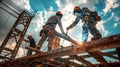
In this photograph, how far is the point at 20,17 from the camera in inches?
669

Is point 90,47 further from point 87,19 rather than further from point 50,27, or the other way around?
point 50,27

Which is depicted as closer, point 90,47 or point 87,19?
point 90,47

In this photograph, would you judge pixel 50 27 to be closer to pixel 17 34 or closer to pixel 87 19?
pixel 87 19

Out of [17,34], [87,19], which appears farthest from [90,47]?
[17,34]

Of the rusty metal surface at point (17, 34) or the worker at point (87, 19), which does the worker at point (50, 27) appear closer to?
the worker at point (87, 19)

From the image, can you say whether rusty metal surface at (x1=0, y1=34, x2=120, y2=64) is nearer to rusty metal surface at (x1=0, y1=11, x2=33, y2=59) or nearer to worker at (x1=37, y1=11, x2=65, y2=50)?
worker at (x1=37, y1=11, x2=65, y2=50)

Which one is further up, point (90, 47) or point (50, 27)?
point (50, 27)

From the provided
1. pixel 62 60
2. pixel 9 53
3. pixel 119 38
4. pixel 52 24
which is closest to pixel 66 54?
pixel 62 60

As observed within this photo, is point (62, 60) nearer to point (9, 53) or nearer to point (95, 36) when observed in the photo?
point (95, 36)

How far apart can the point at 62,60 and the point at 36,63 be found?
46.1 inches

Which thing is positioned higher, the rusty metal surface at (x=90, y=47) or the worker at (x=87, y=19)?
the worker at (x=87, y=19)

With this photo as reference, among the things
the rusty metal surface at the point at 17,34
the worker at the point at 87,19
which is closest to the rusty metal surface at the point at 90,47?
the worker at the point at 87,19

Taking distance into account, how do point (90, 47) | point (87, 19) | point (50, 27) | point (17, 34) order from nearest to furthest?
1. point (90, 47)
2. point (87, 19)
3. point (50, 27)
4. point (17, 34)

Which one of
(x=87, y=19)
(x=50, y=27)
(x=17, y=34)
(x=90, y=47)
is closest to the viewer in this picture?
(x=90, y=47)
